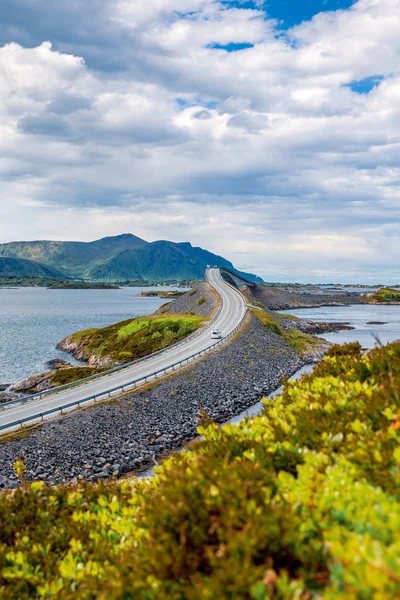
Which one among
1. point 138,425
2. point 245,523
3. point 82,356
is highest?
point 245,523

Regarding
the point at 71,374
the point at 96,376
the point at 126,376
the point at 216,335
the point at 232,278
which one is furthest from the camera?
the point at 232,278

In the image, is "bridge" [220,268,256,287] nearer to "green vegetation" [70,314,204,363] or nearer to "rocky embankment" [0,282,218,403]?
"rocky embankment" [0,282,218,403]

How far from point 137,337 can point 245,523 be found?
221 ft

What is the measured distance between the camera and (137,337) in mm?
71062

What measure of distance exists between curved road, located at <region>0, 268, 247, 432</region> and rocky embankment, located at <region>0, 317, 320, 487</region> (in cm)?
284

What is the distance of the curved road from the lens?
33.7 metres

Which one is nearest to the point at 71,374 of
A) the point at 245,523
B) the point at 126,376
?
the point at 126,376

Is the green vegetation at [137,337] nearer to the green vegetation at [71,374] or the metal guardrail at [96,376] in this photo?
the metal guardrail at [96,376]

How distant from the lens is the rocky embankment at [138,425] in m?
25.7

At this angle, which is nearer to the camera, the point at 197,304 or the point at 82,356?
the point at 82,356

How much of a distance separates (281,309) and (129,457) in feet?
455

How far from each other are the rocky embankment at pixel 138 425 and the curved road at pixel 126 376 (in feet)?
9.33

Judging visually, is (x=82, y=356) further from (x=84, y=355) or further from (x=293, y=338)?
(x=293, y=338)

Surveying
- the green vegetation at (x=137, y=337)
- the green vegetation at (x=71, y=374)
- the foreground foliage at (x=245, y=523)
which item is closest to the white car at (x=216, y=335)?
the green vegetation at (x=137, y=337)
